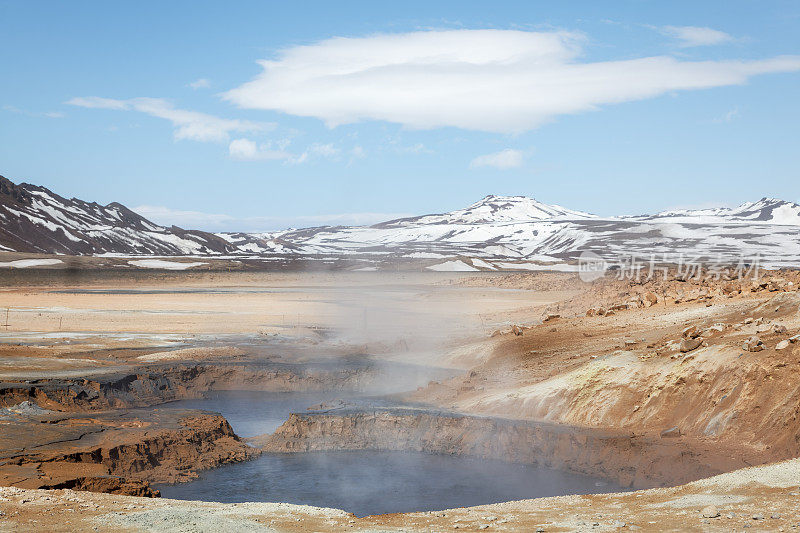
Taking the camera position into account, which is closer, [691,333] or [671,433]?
[671,433]

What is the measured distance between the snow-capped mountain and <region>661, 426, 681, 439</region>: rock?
372 feet

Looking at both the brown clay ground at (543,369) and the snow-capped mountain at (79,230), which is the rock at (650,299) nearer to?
the brown clay ground at (543,369)

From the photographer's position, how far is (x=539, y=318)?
40500 millimetres

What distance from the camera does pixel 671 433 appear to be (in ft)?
55.9

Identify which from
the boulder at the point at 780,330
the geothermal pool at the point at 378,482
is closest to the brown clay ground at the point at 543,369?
the boulder at the point at 780,330

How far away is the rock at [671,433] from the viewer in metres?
17.0

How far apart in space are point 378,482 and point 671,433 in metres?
6.57

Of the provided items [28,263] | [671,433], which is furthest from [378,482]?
[28,263]

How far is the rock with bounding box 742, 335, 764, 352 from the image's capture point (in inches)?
690

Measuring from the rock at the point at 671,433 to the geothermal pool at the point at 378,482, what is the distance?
6.69 feet

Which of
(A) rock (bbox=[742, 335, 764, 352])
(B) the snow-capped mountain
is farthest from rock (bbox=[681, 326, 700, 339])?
(B) the snow-capped mountain

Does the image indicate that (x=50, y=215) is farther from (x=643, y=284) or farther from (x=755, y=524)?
(x=755, y=524)

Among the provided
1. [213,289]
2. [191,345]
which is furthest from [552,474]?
[213,289]

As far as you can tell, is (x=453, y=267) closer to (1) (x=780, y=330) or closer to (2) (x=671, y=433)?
(1) (x=780, y=330)
